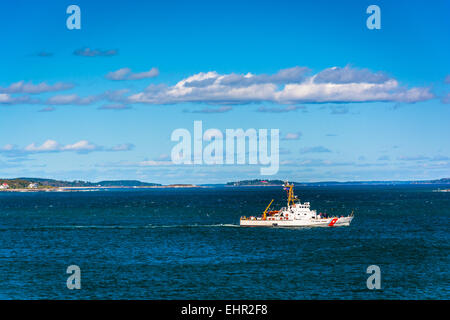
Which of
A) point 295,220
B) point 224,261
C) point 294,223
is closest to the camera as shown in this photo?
point 224,261

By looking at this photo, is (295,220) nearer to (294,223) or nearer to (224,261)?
(294,223)

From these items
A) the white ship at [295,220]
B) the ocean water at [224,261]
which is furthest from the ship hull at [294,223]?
the ocean water at [224,261]

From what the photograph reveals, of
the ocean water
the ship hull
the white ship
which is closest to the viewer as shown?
the ocean water

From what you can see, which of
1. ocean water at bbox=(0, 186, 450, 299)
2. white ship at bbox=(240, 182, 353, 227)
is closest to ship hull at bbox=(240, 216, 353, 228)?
white ship at bbox=(240, 182, 353, 227)

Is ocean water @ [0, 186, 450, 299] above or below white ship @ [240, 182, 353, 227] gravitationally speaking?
below

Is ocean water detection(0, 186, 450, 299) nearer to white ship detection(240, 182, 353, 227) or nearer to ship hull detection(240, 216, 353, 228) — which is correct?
ship hull detection(240, 216, 353, 228)

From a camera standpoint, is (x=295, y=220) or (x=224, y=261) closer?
(x=224, y=261)

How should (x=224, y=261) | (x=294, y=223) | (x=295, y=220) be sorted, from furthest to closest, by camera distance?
(x=295, y=220)
(x=294, y=223)
(x=224, y=261)

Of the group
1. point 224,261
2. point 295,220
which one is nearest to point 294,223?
point 295,220

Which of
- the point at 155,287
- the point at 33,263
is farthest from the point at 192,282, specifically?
the point at 33,263
